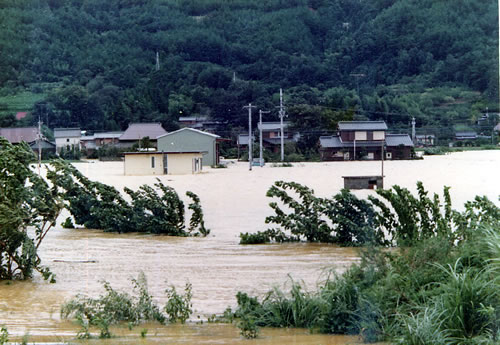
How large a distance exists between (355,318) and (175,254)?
3.83 metres

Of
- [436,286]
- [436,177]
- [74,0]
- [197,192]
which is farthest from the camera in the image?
[197,192]

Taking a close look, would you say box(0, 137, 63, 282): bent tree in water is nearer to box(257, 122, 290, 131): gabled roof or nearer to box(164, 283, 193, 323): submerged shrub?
box(164, 283, 193, 323): submerged shrub

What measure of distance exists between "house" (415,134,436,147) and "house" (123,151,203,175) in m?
2.03

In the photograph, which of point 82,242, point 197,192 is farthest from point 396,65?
point 82,242

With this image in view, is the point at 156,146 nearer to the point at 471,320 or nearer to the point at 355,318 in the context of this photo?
the point at 355,318

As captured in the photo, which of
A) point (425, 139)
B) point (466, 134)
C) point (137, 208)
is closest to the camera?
point (466, 134)

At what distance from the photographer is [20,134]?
6.80 meters

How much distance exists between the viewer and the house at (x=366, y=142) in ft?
20.9

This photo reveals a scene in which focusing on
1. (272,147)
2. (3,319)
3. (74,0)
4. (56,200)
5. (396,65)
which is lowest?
(3,319)

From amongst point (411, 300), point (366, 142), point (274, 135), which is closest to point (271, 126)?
point (274, 135)

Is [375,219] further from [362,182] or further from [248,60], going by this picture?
[248,60]

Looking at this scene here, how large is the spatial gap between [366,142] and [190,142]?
1.54m

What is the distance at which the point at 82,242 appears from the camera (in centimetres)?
933

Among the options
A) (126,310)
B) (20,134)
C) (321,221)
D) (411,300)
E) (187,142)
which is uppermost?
(20,134)
